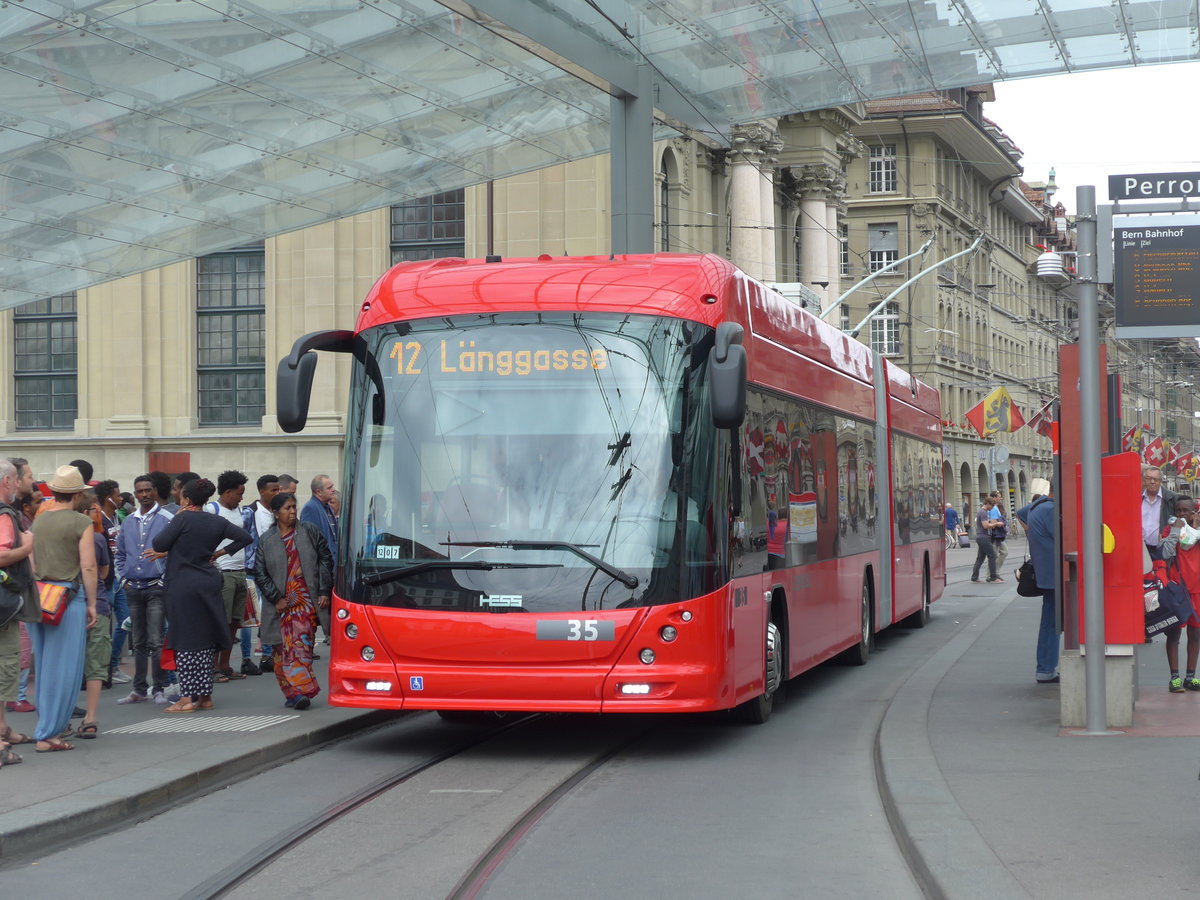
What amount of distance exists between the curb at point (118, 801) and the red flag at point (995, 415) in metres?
34.6

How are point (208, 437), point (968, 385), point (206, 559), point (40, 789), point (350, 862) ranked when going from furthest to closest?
point (968, 385) → point (208, 437) → point (206, 559) → point (40, 789) → point (350, 862)

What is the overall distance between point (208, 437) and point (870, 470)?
28.6 metres

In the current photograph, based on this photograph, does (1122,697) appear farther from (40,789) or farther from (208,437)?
(208,437)

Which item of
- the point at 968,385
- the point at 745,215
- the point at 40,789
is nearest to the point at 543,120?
the point at 40,789

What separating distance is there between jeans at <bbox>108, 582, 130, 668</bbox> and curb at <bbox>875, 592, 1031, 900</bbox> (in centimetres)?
635

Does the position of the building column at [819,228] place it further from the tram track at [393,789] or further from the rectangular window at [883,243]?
the tram track at [393,789]

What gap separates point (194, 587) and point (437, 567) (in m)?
2.48

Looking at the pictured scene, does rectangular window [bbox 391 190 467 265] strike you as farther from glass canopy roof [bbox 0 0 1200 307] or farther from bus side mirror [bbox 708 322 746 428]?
bus side mirror [bbox 708 322 746 428]

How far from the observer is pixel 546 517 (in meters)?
10.0

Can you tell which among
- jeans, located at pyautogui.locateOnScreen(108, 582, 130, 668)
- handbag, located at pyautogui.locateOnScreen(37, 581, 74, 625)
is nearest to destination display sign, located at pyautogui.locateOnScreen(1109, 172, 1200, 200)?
handbag, located at pyautogui.locateOnScreen(37, 581, 74, 625)

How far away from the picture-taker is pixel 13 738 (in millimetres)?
9992

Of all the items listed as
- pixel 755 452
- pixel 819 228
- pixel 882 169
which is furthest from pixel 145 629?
pixel 882 169

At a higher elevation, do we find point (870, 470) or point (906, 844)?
point (870, 470)

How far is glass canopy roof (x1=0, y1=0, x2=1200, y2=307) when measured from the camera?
13531mm
